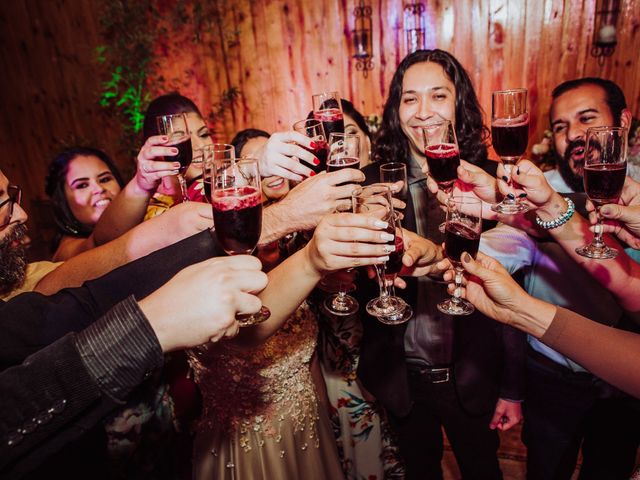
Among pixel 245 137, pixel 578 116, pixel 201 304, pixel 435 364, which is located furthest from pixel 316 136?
pixel 578 116

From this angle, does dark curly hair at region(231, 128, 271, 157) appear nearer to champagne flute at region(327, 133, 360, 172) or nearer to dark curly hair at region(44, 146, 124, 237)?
dark curly hair at region(44, 146, 124, 237)

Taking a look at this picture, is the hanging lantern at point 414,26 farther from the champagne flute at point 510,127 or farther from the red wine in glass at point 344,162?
the red wine in glass at point 344,162

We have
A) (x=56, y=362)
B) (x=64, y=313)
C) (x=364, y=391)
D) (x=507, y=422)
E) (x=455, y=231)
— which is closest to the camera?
(x=56, y=362)

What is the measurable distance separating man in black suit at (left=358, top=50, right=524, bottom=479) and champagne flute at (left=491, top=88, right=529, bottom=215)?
51cm

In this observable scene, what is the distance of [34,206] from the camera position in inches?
265

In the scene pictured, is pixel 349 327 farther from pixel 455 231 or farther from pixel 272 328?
pixel 455 231

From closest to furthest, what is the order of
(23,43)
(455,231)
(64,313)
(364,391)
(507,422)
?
(64,313), (455,231), (507,422), (364,391), (23,43)

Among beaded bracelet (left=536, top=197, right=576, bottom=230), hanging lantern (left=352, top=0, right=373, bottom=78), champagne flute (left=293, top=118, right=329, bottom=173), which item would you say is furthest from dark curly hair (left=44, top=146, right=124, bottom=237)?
hanging lantern (left=352, top=0, right=373, bottom=78)

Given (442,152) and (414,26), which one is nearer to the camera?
(442,152)

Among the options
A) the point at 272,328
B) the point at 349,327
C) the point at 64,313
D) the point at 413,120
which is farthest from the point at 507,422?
the point at 64,313

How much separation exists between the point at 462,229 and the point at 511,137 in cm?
62

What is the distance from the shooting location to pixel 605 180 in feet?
4.89

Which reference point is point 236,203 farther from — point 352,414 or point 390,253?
point 352,414

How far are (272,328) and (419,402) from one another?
111 cm
